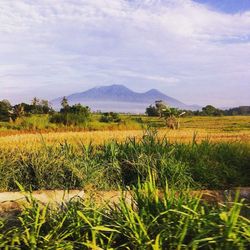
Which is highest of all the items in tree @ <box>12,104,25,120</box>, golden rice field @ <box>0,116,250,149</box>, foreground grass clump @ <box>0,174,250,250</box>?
tree @ <box>12,104,25,120</box>

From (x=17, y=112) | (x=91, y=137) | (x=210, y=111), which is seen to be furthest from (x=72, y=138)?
(x=210, y=111)

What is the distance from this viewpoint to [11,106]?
47000 mm

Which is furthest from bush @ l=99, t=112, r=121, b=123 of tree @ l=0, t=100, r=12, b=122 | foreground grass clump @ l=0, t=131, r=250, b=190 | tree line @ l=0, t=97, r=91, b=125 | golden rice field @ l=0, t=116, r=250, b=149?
foreground grass clump @ l=0, t=131, r=250, b=190

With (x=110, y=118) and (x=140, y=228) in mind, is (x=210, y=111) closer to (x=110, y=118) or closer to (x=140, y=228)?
(x=110, y=118)

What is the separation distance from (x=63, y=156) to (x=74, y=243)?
15.8 ft

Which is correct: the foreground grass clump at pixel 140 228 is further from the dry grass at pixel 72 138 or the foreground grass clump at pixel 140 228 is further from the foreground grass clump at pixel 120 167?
the dry grass at pixel 72 138

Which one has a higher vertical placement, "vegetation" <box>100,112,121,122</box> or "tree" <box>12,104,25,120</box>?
"tree" <box>12,104,25,120</box>

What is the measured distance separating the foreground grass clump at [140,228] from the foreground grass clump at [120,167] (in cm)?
320

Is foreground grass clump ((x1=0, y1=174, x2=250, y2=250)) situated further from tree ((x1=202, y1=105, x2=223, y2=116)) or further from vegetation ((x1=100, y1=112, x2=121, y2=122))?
tree ((x1=202, y1=105, x2=223, y2=116))

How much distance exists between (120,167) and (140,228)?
531 cm

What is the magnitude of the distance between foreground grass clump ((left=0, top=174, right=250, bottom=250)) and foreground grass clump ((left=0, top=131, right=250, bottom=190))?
3197mm

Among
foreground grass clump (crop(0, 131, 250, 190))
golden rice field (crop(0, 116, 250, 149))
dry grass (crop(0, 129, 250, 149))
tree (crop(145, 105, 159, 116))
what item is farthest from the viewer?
tree (crop(145, 105, 159, 116))

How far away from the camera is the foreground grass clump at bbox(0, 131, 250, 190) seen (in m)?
9.39

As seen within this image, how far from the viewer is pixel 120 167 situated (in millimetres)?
10234
